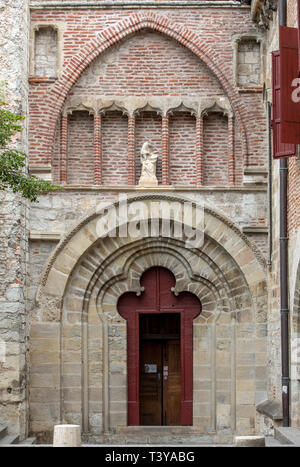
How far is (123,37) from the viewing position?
17.2 meters

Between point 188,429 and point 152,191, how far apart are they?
4.42 meters

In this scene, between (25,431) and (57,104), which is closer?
(25,431)

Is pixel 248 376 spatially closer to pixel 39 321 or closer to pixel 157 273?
pixel 157 273

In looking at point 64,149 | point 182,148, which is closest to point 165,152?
point 182,148

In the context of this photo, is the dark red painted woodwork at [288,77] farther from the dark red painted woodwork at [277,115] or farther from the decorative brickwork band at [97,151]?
the decorative brickwork band at [97,151]

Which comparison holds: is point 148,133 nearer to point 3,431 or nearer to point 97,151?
point 97,151

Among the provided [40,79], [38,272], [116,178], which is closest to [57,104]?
[40,79]

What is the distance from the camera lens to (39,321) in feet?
55.0

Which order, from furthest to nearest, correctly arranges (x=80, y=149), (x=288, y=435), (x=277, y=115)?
1. (x=80, y=149)
2. (x=277, y=115)
3. (x=288, y=435)

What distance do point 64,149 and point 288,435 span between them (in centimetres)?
696

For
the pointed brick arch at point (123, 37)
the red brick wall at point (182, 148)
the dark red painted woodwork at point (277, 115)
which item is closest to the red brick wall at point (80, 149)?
the pointed brick arch at point (123, 37)

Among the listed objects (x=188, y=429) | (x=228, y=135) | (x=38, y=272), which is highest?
(x=228, y=135)

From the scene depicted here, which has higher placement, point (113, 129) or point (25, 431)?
point (113, 129)

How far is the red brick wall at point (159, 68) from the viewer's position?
17.1m
